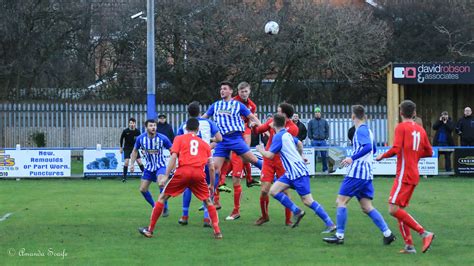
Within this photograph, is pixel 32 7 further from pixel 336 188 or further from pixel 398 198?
pixel 398 198

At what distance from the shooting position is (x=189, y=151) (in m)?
11.7

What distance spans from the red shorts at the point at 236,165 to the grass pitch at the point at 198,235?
801 millimetres

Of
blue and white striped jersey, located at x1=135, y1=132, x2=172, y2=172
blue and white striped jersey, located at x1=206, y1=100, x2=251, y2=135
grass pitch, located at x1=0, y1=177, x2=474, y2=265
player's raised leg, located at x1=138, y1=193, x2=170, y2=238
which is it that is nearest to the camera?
grass pitch, located at x1=0, y1=177, x2=474, y2=265

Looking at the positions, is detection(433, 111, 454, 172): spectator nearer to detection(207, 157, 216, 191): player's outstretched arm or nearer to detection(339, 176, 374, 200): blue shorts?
detection(207, 157, 216, 191): player's outstretched arm

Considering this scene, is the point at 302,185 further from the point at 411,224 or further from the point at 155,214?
the point at 155,214

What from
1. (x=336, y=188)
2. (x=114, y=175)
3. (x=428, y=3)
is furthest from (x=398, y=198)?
(x=428, y=3)

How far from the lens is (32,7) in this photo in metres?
35.9

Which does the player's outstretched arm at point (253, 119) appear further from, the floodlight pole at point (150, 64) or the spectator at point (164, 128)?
the floodlight pole at point (150, 64)

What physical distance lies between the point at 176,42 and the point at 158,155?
22559 mm

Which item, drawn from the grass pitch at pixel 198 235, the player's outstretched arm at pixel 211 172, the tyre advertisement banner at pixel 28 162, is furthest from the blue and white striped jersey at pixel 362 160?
the tyre advertisement banner at pixel 28 162

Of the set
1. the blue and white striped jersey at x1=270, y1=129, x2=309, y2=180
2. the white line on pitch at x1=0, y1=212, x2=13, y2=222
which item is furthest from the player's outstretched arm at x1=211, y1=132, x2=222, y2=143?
the white line on pitch at x1=0, y1=212, x2=13, y2=222

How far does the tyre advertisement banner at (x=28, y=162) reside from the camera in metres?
24.3

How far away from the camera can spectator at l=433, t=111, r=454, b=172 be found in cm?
2481

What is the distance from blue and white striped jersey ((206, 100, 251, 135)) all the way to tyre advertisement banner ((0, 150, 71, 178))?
11.3 m
